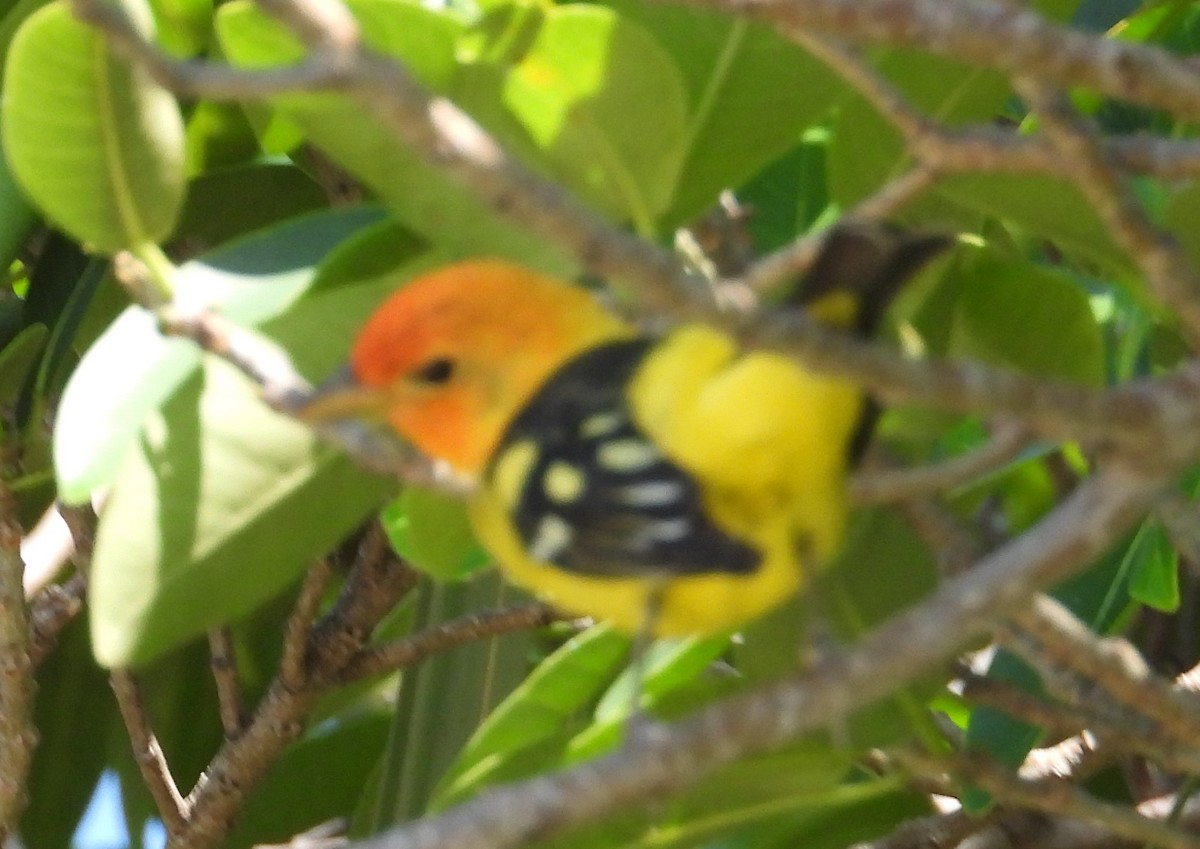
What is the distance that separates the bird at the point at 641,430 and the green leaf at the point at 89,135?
15cm

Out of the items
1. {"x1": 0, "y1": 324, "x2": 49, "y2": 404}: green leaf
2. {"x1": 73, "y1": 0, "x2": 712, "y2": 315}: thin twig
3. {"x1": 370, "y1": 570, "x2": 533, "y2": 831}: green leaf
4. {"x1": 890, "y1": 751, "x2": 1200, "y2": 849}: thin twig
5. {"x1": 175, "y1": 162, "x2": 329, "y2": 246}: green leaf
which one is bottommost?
{"x1": 370, "y1": 570, "x2": 533, "y2": 831}: green leaf

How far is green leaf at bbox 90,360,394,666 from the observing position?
2.78ft

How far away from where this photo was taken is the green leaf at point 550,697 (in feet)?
3.28

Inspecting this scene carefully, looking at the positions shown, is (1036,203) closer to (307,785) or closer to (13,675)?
(13,675)

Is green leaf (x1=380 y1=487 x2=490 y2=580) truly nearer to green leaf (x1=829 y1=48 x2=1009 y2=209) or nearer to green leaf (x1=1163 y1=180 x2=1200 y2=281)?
green leaf (x1=829 y1=48 x2=1009 y2=209)

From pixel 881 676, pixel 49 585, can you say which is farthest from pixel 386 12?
pixel 49 585

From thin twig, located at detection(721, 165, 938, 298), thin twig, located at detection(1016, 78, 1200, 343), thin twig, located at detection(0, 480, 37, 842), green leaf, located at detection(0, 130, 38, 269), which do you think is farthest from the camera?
thin twig, located at detection(0, 480, 37, 842)

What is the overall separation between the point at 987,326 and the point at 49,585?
102cm

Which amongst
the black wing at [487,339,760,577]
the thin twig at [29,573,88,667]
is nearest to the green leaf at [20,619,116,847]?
the thin twig at [29,573,88,667]

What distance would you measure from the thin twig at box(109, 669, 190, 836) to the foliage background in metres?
0.12

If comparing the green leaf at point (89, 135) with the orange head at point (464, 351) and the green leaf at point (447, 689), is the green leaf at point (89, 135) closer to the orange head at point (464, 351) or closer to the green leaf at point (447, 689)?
the orange head at point (464, 351)

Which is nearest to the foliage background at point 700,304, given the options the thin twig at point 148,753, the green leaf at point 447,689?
the thin twig at point 148,753

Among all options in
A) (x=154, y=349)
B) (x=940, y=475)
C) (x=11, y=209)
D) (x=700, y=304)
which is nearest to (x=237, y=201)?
(x=11, y=209)

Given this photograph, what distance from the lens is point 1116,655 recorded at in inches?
30.7
